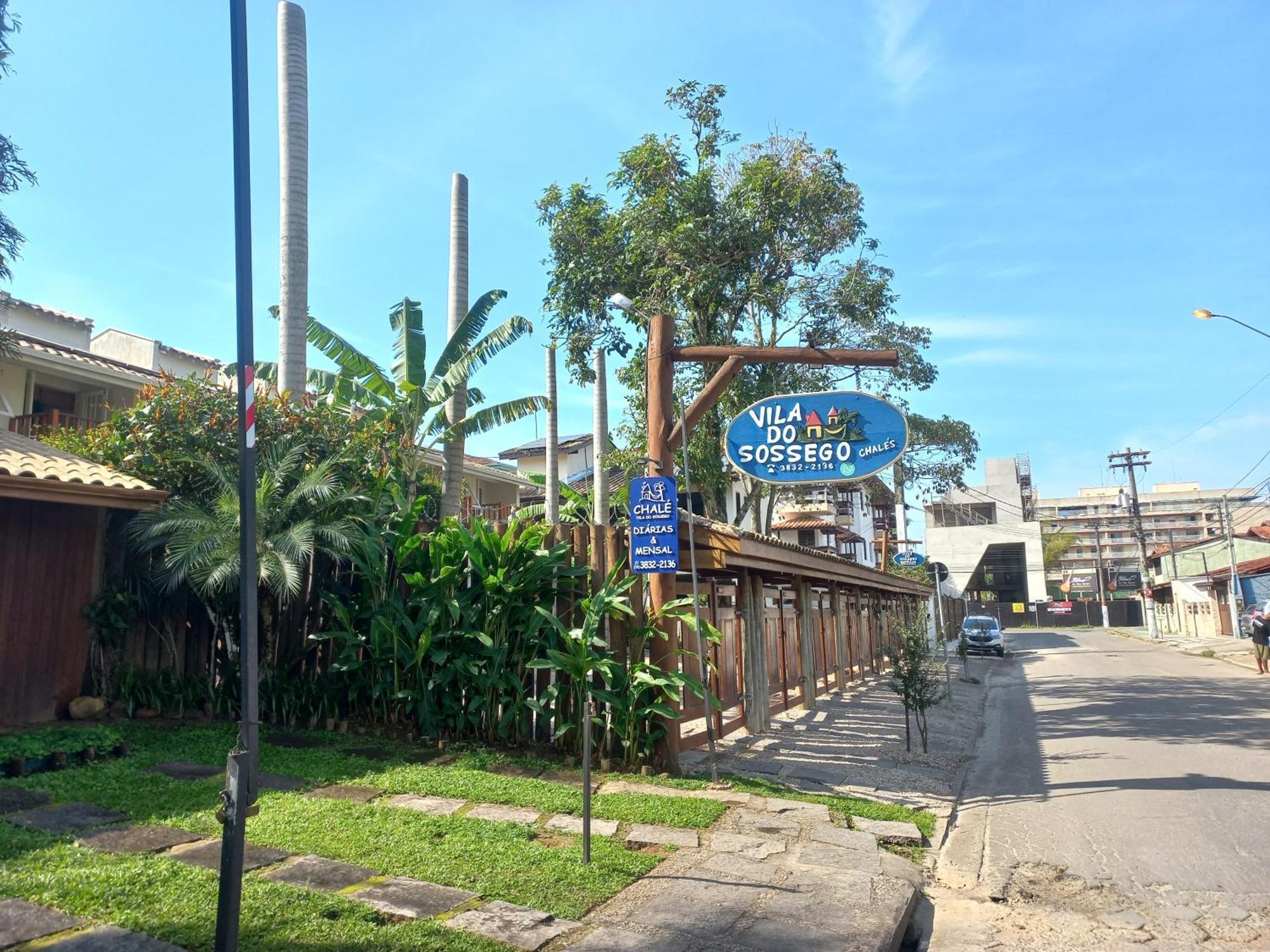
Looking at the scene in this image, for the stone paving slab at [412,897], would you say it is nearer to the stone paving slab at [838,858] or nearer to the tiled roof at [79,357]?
the stone paving slab at [838,858]

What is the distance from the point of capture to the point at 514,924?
4.77 meters

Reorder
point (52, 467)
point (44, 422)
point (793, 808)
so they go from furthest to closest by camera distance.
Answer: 1. point (44, 422)
2. point (52, 467)
3. point (793, 808)

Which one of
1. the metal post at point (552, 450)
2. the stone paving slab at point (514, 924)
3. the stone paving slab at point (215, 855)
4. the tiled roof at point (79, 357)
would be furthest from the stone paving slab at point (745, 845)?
the tiled roof at point (79, 357)

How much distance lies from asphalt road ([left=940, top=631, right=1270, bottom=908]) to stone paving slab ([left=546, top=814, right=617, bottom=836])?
8.34 ft

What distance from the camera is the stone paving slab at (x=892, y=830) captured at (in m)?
7.30

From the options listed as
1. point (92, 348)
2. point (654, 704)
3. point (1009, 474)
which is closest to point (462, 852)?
point (654, 704)

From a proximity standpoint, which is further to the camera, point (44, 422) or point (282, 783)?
point (44, 422)

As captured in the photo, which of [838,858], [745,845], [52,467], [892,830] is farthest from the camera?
[52,467]

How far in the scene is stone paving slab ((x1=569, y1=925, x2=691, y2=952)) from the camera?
15.0 feet

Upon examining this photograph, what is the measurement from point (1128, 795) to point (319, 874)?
7.97m

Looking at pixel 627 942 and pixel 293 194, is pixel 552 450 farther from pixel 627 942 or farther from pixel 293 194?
pixel 627 942

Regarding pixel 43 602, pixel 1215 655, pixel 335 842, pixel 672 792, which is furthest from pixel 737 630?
pixel 1215 655

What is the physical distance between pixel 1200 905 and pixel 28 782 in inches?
331

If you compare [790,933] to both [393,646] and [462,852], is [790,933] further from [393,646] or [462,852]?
[393,646]
